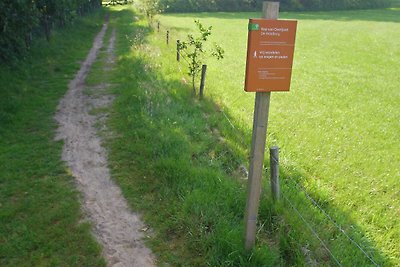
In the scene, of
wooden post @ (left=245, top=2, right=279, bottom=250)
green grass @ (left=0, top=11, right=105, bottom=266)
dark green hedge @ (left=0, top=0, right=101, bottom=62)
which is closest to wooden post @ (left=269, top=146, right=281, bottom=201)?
wooden post @ (left=245, top=2, right=279, bottom=250)

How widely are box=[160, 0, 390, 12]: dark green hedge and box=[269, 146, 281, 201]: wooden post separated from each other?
5842 cm

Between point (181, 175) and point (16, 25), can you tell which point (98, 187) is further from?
point (16, 25)

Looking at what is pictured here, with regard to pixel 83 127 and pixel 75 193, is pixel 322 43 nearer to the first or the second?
pixel 83 127

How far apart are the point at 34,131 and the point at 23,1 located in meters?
7.39

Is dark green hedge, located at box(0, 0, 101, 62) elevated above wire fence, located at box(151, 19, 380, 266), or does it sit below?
above

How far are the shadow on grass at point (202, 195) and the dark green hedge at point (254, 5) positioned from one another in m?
54.4

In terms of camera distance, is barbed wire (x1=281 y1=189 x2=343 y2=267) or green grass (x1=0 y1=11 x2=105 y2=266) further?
green grass (x1=0 y1=11 x2=105 y2=266)

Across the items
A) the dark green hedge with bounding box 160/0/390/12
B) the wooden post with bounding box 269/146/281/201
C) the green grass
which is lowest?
the green grass

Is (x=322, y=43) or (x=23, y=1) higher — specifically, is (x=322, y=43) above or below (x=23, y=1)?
below

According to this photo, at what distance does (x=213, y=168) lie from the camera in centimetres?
725

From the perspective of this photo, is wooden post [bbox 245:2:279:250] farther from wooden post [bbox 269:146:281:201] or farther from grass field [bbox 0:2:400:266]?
wooden post [bbox 269:146:281:201]

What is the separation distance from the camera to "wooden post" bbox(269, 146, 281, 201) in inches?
211

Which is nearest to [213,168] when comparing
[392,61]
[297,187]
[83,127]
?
[297,187]

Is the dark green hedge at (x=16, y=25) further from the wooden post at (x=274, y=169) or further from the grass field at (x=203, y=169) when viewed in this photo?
the wooden post at (x=274, y=169)
